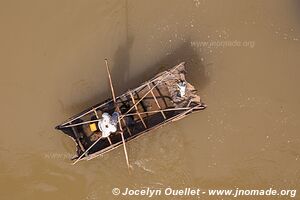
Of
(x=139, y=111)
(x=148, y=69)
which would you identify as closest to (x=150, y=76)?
(x=148, y=69)

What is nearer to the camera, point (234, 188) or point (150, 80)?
point (150, 80)

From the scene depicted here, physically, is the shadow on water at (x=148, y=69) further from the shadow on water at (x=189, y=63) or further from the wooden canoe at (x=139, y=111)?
the wooden canoe at (x=139, y=111)

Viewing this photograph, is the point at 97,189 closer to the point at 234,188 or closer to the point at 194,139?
the point at 194,139

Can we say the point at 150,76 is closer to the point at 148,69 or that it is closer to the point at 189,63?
the point at 148,69

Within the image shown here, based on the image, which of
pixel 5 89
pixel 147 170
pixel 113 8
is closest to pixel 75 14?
pixel 113 8

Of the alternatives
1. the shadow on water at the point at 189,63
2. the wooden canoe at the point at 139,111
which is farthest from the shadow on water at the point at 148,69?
the wooden canoe at the point at 139,111

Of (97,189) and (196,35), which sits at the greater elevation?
(196,35)

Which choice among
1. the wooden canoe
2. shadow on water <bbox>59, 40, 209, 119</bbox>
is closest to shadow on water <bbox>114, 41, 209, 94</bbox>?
shadow on water <bbox>59, 40, 209, 119</bbox>
